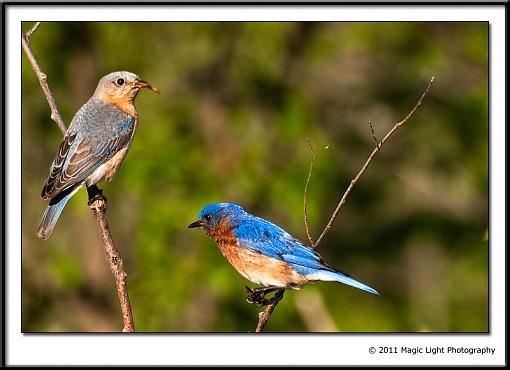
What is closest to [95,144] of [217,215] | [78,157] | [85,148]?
[85,148]

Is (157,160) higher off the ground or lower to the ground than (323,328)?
higher

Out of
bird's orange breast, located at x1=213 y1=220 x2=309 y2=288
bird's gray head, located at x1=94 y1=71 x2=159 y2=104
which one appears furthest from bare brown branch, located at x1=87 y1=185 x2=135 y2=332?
bird's gray head, located at x1=94 y1=71 x2=159 y2=104

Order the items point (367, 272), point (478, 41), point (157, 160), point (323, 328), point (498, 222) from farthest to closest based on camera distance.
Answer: point (367, 272)
point (478, 41)
point (157, 160)
point (323, 328)
point (498, 222)

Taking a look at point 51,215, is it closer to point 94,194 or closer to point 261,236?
point 94,194

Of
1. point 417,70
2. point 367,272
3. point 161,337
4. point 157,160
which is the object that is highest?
point 417,70

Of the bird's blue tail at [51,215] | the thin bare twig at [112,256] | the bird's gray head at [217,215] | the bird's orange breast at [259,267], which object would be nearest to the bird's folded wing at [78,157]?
the bird's blue tail at [51,215]

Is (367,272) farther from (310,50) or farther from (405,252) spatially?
(310,50)

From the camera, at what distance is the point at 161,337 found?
516 cm

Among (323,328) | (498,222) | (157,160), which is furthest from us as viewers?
(157,160)

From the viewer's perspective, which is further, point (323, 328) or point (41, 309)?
point (41, 309)

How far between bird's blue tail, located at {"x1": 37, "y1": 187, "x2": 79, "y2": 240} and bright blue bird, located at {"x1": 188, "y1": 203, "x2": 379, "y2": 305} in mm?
936

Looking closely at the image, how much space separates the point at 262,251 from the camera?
4.71 meters

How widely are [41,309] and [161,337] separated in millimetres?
5922

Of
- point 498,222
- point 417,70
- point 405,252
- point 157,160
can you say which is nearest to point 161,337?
point 498,222
